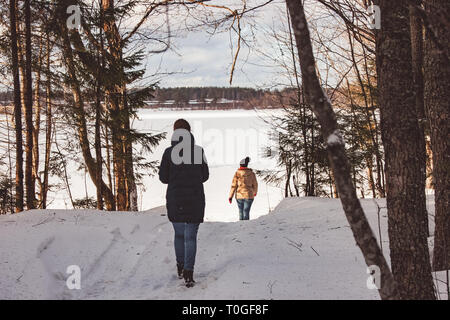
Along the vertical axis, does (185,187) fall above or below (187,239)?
above

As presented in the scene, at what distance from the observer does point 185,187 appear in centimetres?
487

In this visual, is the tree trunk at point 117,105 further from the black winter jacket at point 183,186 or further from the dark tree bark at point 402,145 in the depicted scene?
the dark tree bark at point 402,145

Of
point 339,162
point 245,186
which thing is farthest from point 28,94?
point 339,162

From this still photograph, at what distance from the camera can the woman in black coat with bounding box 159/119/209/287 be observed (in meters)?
4.85

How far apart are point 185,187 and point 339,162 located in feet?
8.16

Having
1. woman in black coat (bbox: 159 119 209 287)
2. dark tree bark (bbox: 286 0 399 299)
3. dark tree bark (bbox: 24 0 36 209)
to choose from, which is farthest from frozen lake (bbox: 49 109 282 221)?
dark tree bark (bbox: 286 0 399 299)

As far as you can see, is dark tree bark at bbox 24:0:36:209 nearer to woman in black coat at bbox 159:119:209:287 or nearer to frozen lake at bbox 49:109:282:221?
frozen lake at bbox 49:109:282:221

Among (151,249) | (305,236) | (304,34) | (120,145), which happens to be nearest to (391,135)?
(304,34)

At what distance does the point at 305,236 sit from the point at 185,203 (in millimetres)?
2768

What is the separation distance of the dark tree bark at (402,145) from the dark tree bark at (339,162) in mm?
481

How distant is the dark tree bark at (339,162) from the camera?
2.83m

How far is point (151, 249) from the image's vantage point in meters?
6.41

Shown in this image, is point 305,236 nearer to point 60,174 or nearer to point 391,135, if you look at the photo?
point 391,135

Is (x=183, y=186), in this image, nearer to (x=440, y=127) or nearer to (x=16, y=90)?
(x=440, y=127)
